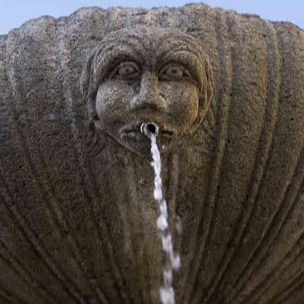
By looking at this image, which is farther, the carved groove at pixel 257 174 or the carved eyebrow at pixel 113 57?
the carved groove at pixel 257 174

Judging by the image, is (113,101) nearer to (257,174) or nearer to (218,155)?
(218,155)

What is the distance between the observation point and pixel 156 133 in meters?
3.36

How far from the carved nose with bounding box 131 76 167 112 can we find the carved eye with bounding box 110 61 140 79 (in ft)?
0.18

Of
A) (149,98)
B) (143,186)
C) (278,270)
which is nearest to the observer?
(149,98)

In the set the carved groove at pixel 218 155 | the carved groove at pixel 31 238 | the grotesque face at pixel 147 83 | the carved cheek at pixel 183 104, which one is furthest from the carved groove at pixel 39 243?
the carved cheek at pixel 183 104

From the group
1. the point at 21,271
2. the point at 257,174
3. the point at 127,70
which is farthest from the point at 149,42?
the point at 21,271

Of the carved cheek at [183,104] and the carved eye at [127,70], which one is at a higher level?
the carved eye at [127,70]

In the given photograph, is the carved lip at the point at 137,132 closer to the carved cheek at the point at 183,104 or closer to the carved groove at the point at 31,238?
the carved cheek at the point at 183,104

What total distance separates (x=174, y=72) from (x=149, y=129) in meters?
0.22

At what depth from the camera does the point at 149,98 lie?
331cm

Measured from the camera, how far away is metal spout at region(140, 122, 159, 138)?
132 inches

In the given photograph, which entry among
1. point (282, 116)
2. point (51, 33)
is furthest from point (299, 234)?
point (51, 33)

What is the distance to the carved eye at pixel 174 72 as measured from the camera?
340 cm

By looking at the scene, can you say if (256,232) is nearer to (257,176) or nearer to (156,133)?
(257,176)
